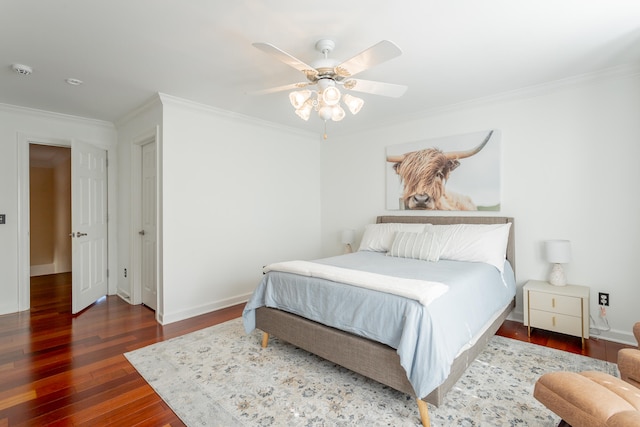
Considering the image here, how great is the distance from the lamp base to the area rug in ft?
2.11

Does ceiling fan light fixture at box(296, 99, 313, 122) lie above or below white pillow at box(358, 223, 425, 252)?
above

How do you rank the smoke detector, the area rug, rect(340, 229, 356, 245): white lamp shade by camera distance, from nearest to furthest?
the area rug, the smoke detector, rect(340, 229, 356, 245): white lamp shade

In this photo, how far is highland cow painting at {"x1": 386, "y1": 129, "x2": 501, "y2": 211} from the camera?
3.42m

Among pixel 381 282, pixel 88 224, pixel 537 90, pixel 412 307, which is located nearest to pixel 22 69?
pixel 88 224

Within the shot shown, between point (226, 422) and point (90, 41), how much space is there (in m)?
2.68

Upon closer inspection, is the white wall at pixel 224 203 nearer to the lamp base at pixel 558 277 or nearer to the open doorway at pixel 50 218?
the lamp base at pixel 558 277

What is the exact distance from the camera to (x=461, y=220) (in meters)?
3.56

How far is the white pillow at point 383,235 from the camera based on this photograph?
3.69m

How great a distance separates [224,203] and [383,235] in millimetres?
1988

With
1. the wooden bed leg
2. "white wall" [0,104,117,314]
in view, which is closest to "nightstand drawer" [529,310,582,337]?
the wooden bed leg

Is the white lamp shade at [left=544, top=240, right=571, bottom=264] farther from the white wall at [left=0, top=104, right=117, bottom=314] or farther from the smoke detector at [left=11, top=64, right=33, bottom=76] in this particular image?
the white wall at [left=0, top=104, right=117, bottom=314]

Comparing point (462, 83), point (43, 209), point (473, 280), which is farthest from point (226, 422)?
A: point (43, 209)

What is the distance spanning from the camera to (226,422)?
1805 millimetres

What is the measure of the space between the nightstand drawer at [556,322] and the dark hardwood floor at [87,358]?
13cm
